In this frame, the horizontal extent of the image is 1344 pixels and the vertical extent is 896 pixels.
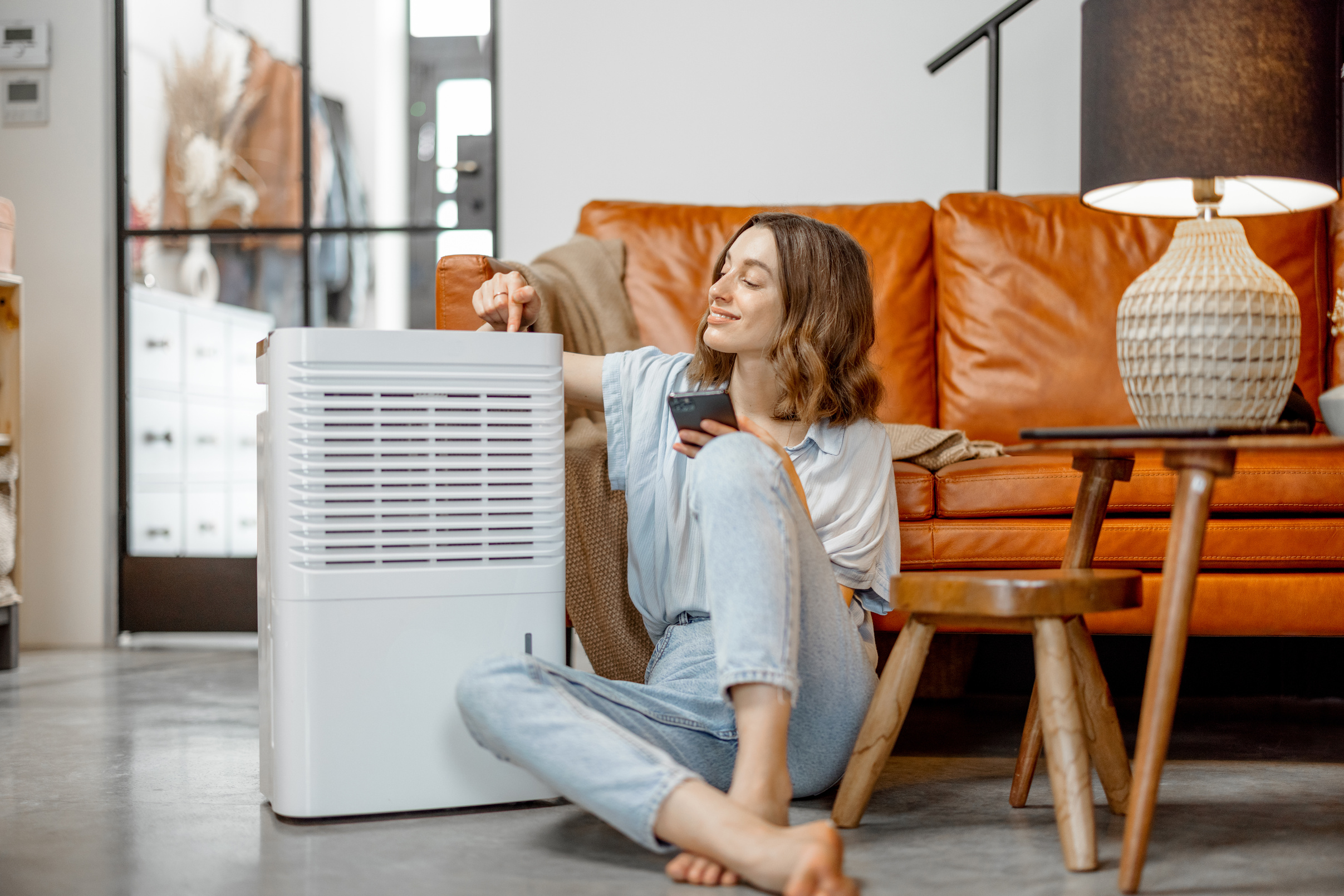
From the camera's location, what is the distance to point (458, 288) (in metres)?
1.68

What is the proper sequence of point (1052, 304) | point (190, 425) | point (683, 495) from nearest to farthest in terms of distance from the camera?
1. point (683, 495)
2. point (1052, 304)
3. point (190, 425)

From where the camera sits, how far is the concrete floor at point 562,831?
44.6 inches

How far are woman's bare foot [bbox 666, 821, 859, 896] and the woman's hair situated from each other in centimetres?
61

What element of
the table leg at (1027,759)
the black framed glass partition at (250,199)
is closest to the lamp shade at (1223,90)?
the table leg at (1027,759)

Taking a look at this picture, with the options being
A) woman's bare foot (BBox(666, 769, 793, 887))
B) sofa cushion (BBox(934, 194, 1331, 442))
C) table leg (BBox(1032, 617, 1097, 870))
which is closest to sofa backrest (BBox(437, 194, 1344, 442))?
sofa cushion (BBox(934, 194, 1331, 442))

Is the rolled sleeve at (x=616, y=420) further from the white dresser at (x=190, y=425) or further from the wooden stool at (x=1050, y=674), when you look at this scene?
the white dresser at (x=190, y=425)

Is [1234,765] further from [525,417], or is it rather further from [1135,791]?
[525,417]

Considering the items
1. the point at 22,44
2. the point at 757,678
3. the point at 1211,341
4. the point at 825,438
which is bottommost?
the point at 757,678

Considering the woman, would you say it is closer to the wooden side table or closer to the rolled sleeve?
the rolled sleeve

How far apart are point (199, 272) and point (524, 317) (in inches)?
78.9

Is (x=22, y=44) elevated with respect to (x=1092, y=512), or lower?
elevated

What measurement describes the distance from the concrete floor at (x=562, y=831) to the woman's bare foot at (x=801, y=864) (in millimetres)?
99

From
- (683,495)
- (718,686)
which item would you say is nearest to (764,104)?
(683,495)

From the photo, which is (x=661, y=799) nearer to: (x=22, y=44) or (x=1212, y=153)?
(x=1212, y=153)
